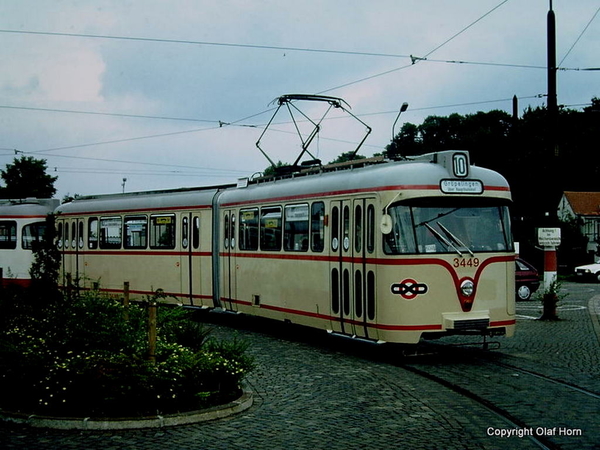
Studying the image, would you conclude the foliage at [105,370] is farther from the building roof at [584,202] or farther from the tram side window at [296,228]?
the building roof at [584,202]

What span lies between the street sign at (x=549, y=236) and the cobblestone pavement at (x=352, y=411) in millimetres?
6346

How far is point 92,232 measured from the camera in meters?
26.7

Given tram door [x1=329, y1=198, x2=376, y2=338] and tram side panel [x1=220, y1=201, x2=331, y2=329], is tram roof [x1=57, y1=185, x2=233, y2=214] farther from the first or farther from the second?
tram door [x1=329, y1=198, x2=376, y2=338]

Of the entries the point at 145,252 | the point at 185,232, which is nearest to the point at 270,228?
the point at 185,232

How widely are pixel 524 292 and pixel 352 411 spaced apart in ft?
73.7

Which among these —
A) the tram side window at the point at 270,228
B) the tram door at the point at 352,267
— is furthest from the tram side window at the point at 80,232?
the tram door at the point at 352,267

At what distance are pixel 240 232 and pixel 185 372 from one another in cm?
1040

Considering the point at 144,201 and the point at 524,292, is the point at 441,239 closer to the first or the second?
the point at 144,201

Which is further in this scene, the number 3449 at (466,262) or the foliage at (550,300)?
the foliage at (550,300)

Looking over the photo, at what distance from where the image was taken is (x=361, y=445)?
8477 millimetres

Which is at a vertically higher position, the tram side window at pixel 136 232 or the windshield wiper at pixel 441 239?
the tram side window at pixel 136 232

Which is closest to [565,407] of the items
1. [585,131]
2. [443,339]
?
[443,339]

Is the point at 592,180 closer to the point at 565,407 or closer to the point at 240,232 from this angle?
the point at 240,232

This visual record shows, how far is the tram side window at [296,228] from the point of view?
17.2 meters
